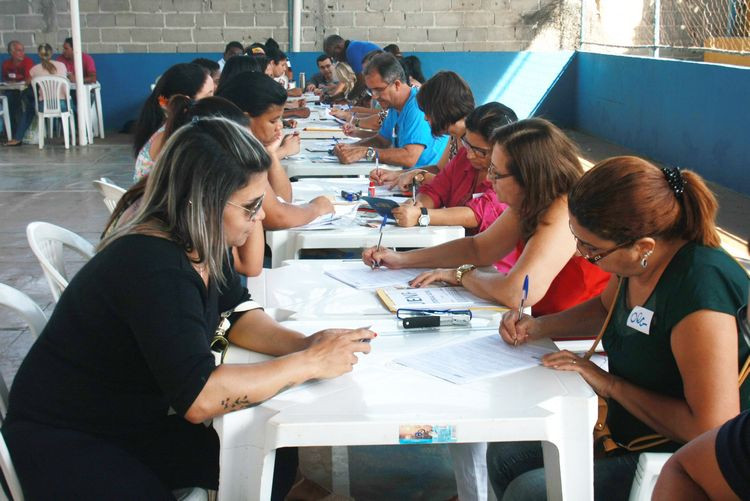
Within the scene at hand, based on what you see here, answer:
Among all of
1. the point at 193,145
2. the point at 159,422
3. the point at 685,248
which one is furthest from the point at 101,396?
the point at 685,248

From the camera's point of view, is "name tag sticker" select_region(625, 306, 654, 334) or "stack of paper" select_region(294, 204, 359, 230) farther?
"stack of paper" select_region(294, 204, 359, 230)

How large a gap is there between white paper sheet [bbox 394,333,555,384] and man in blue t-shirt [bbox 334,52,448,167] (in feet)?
Result: 9.54

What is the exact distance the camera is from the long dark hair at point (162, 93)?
12.4ft

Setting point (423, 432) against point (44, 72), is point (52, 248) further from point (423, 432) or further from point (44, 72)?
point (44, 72)

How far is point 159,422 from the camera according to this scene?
1.77 meters

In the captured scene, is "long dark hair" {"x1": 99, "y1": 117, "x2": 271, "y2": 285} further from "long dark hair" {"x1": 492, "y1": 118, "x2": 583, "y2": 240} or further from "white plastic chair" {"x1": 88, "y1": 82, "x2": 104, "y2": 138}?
"white plastic chair" {"x1": 88, "y1": 82, "x2": 104, "y2": 138}

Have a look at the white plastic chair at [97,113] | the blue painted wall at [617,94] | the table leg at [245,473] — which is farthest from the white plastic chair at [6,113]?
the table leg at [245,473]

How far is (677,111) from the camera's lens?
861 cm

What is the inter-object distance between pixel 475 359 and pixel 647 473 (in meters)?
0.42

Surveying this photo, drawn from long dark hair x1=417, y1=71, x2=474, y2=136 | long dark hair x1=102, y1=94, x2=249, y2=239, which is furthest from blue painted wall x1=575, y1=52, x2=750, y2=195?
long dark hair x1=102, y1=94, x2=249, y2=239

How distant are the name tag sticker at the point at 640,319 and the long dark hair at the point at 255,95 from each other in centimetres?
212

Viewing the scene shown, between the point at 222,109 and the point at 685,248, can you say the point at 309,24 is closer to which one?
the point at 222,109

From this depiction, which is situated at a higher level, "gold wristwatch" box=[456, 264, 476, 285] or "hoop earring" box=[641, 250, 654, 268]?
"hoop earring" box=[641, 250, 654, 268]

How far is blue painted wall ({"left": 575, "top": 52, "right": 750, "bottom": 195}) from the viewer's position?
288 inches
